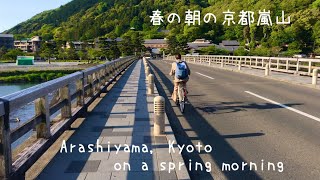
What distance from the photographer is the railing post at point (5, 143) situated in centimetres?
388

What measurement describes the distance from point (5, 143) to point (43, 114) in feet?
5.33

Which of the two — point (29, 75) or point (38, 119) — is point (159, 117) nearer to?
point (38, 119)

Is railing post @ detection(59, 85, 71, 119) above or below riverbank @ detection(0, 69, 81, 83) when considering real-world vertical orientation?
above

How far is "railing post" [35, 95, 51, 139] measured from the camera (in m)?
5.47

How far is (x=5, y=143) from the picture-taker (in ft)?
12.9

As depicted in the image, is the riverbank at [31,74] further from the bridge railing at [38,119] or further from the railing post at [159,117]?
the railing post at [159,117]

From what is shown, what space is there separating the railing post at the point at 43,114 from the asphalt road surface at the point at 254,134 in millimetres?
2351

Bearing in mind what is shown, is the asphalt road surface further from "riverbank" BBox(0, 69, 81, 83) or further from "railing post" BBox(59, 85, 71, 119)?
"riverbank" BBox(0, 69, 81, 83)

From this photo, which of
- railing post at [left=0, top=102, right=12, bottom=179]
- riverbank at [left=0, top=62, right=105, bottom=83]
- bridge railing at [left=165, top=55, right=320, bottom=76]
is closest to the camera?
railing post at [left=0, top=102, right=12, bottom=179]

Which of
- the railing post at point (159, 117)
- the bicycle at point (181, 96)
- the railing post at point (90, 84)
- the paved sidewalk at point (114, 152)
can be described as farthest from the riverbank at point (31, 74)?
the railing post at point (159, 117)

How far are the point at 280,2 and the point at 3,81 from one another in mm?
114384

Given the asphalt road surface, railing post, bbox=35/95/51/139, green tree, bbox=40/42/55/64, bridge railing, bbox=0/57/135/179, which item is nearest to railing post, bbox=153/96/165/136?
the asphalt road surface

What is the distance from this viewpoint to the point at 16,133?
445 cm

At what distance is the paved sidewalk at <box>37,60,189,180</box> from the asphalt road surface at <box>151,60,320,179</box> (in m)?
0.53
